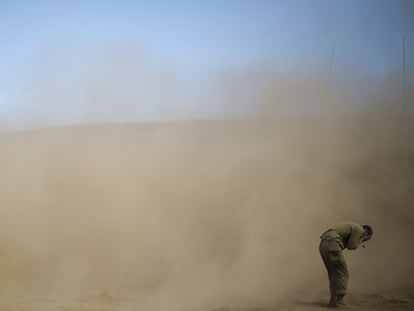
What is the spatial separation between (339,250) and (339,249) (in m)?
0.01

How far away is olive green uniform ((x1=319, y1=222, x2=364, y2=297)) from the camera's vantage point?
230 inches

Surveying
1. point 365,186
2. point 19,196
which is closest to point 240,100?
point 365,186

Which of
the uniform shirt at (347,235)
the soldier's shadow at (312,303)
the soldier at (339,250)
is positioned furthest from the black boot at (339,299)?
the uniform shirt at (347,235)

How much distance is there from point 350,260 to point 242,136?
4497 millimetres

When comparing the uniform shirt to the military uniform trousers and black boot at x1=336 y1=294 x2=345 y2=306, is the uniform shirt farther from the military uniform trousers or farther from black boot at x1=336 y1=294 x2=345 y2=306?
black boot at x1=336 y1=294 x2=345 y2=306

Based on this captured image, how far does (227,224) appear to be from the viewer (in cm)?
905

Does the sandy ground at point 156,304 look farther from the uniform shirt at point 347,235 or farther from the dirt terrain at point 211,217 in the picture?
the uniform shirt at point 347,235

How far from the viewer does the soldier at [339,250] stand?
584 centimetres

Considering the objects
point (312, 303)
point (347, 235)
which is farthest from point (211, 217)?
point (347, 235)

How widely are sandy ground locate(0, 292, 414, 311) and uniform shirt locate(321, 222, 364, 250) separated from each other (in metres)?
0.75

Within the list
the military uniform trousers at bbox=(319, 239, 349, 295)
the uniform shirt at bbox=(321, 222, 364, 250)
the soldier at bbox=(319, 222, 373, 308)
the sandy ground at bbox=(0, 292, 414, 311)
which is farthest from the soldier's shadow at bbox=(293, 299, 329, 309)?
the uniform shirt at bbox=(321, 222, 364, 250)

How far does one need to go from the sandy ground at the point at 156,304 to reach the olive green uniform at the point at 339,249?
0.96 feet

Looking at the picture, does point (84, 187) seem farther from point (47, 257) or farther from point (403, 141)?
point (403, 141)

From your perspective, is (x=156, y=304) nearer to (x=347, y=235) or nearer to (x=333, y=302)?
(x=333, y=302)
